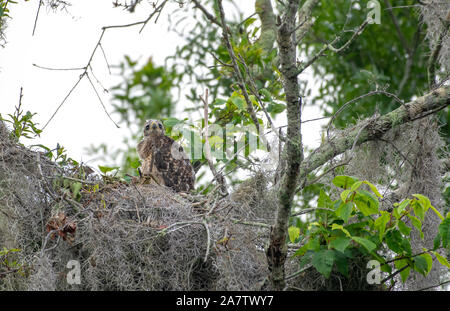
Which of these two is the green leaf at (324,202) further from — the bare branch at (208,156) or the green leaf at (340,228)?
the bare branch at (208,156)

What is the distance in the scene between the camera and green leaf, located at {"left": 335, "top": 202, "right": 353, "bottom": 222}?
346cm

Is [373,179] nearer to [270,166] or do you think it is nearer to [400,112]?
[400,112]

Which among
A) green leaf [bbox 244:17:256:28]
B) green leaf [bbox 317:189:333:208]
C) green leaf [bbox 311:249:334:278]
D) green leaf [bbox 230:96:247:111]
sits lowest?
green leaf [bbox 311:249:334:278]

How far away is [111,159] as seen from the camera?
6191mm

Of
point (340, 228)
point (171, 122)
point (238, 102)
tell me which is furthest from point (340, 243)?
point (171, 122)

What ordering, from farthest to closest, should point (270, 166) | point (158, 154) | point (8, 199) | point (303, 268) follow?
point (158, 154) → point (270, 166) → point (8, 199) → point (303, 268)

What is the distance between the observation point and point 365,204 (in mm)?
3568

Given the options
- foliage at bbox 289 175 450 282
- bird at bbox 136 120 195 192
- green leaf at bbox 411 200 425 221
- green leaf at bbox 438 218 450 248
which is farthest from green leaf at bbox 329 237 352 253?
bird at bbox 136 120 195 192

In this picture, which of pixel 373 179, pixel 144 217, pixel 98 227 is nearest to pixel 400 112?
pixel 373 179

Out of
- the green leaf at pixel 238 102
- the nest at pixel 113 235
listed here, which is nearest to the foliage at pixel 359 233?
the nest at pixel 113 235

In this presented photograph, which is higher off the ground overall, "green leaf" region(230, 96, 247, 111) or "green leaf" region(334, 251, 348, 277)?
"green leaf" region(230, 96, 247, 111)

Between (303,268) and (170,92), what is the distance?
3990mm

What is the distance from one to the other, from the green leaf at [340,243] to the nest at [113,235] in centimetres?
51

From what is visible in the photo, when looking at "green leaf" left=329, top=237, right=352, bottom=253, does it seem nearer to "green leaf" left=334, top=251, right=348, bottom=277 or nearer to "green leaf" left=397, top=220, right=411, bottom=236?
"green leaf" left=334, top=251, right=348, bottom=277
